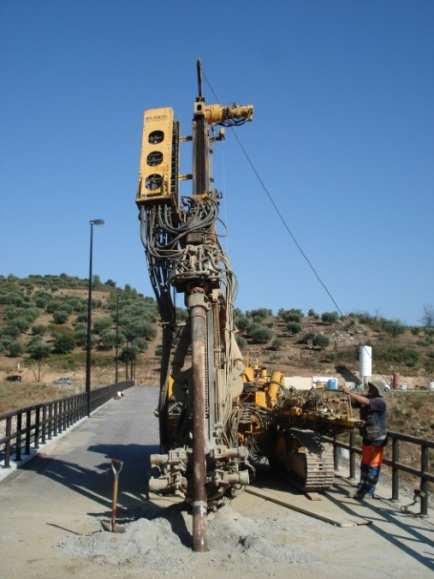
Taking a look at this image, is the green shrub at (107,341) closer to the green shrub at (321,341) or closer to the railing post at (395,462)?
the green shrub at (321,341)

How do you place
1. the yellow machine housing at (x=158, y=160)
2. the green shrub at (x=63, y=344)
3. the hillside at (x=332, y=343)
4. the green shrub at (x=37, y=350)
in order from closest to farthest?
the yellow machine housing at (x=158, y=160), the hillside at (x=332, y=343), the green shrub at (x=37, y=350), the green shrub at (x=63, y=344)

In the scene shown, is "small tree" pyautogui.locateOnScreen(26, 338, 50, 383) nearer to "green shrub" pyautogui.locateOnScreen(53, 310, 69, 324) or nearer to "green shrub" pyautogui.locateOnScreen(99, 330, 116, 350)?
"green shrub" pyautogui.locateOnScreen(99, 330, 116, 350)

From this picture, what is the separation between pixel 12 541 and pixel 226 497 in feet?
8.43

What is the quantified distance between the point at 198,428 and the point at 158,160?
430cm

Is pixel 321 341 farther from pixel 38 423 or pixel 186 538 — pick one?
pixel 186 538

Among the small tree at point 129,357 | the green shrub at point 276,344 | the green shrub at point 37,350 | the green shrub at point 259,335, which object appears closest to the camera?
the small tree at point 129,357

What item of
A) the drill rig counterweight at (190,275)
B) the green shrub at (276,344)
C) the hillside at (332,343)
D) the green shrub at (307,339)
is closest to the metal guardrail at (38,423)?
the drill rig counterweight at (190,275)

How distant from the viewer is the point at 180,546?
281 inches

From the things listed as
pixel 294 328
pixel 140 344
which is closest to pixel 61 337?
pixel 140 344

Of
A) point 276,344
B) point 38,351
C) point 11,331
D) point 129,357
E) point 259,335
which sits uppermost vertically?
point 259,335

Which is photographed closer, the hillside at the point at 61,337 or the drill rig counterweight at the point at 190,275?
the drill rig counterweight at the point at 190,275

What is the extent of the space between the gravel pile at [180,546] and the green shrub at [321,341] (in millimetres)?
57236

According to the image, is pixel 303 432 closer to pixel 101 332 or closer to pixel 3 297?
pixel 101 332

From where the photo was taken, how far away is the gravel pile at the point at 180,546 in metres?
6.73
